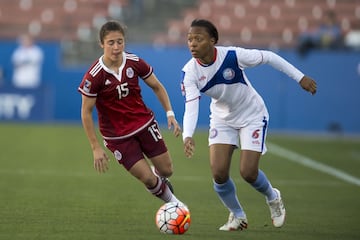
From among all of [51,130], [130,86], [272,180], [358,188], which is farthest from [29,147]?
[130,86]

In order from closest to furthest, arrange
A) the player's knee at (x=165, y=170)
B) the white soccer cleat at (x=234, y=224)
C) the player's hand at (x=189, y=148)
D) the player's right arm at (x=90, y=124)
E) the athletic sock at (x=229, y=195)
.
Result: the player's hand at (x=189, y=148) < the player's right arm at (x=90, y=124) < the white soccer cleat at (x=234, y=224) < the athletic sock at (x=229, y=195) < the player's knee at (x=165, y=170)

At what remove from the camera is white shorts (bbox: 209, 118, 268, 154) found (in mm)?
10086

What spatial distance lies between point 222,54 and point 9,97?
17366mm

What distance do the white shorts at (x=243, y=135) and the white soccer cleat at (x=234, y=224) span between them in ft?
2.54

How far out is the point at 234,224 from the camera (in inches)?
396

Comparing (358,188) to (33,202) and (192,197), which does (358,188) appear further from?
(33,202)

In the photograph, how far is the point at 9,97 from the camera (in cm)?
2653

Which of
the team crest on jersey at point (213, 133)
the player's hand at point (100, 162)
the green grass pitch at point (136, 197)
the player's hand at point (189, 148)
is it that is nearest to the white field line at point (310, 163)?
the green grass pitch at point (136, 197)

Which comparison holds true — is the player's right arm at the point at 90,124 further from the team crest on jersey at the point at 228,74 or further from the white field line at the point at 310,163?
the white field line at the point at 310,163

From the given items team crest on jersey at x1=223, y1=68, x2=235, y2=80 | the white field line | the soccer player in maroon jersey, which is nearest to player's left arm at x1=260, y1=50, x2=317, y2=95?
team crest on jersey at x1=223, y1=68, x2=235, y2=80

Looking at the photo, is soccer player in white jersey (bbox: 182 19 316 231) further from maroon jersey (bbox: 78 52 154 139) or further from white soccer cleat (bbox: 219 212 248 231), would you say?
maroon jersey (bbox: 78 52 154 139)

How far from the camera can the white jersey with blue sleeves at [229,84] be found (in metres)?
9.77

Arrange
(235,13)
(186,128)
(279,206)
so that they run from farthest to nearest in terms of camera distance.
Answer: (235,13), (279,206), (186,128)

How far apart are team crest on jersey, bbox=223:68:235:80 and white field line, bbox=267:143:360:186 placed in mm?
5844
